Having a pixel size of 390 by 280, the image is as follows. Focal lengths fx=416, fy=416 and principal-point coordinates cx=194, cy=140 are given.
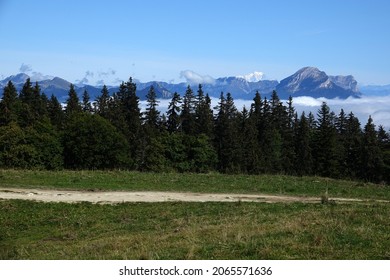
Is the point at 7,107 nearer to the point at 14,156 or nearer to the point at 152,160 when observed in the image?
the point at 14,156

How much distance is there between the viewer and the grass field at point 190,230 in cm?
925

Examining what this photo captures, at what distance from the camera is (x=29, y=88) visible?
84.2 meters

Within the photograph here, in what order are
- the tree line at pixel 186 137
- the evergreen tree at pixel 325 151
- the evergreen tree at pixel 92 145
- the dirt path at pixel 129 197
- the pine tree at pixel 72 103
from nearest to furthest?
the dirt path at pixel 129 197, the evergreen tree at pixel 92 145, the tree line at pixel 186 137, the evergreen tree at pixel 325 151, the pine tree at pixel 72 103

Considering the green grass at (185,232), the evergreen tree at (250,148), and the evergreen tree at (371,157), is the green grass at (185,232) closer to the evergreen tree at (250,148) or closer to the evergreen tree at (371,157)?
the evergreen tree at (250,148)

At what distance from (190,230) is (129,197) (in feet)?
36.3

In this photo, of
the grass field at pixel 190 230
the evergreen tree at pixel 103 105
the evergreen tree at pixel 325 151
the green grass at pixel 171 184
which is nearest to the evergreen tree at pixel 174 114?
the evergreen tree at pixel 103 105

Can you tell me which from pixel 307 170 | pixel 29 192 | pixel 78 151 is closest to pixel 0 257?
pixel 29 192

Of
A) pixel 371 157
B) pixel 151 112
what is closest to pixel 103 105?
pixel 151 112

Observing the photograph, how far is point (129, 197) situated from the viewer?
23.2 metres

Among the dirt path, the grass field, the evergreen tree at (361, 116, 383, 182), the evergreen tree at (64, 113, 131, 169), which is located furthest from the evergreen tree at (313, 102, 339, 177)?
the dirt path

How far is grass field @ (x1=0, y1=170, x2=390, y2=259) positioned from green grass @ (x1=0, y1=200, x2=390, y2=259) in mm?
23

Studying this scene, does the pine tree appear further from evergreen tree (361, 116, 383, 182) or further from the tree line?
evergreen tree (361, 116, 383, 182)

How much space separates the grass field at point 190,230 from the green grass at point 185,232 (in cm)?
2

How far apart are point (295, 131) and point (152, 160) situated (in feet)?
107
